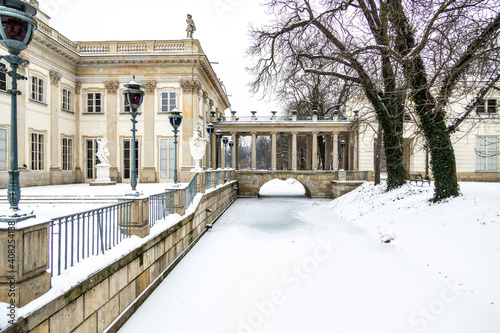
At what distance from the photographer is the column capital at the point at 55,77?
19844mm

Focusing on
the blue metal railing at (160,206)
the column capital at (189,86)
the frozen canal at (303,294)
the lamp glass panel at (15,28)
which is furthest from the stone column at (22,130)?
the lamp glass panel at (15,28)

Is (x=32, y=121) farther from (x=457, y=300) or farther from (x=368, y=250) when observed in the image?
(x=457, y=300)

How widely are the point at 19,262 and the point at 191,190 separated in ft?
25.4

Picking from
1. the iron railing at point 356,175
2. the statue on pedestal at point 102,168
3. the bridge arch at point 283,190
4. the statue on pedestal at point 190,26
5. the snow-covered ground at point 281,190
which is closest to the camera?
the statue on pedestal at point 102,168

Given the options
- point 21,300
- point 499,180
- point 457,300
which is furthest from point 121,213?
point 499,180

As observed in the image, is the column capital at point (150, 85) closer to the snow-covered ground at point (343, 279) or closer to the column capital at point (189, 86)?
the column capital at point (189, 86)

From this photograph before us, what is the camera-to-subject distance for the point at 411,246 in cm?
941

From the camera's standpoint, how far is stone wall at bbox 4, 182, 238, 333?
3.34 metres

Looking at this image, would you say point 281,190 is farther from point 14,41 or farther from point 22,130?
point 14,41

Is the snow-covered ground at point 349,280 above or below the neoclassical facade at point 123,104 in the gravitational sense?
→ below

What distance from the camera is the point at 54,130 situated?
2011 centimetres

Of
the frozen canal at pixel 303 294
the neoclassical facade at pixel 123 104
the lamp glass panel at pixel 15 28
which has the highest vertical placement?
the neoclassical facade at pixel 123 104

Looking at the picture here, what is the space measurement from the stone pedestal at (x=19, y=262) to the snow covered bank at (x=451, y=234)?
7664 millimetres

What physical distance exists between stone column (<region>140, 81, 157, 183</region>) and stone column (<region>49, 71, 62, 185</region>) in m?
5.64
